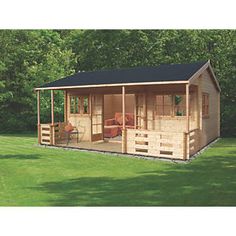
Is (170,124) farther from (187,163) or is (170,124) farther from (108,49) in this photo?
(108,49)

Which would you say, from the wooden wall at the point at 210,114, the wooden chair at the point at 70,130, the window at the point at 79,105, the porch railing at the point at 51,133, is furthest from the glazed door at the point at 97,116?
the wooden wall at the point at 210,114

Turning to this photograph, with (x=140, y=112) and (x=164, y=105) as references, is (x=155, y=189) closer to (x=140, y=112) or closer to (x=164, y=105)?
(x=164, y=105)

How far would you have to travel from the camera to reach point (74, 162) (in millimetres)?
11180

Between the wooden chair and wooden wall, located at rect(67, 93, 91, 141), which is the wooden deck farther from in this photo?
wooden wall, located at rect(67, 93, 91, 141)

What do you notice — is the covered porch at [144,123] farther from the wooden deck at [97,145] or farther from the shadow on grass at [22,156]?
the shadow on grass at [22,156]

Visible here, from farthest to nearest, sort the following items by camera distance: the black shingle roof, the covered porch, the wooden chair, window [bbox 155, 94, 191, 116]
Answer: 1. the wooden chair
2. window [bbox 155, 94, 191, 116]
3. the black shingle roof
4. the covered porch

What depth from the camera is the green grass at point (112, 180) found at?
7012 mm

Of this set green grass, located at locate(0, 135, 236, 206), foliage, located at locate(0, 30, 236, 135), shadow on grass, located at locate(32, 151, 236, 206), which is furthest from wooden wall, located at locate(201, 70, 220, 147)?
shadow on grass, located at locate(32, 151, 236, 206)

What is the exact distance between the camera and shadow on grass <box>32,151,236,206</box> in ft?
22.6

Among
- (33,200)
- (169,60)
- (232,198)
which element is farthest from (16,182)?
(169,60)

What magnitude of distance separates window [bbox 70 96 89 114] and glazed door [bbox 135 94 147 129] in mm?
2667

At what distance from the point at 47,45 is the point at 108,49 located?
16.3ft

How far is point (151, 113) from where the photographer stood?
47.3 ft

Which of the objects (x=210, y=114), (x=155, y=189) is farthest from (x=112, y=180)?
(x=210, y=114)
